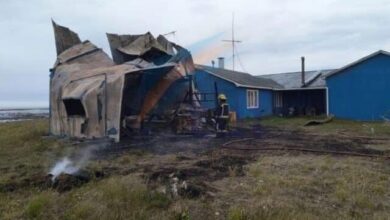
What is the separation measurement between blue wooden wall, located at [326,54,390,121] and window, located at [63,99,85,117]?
16580 millimetres

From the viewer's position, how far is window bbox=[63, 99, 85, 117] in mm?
14685

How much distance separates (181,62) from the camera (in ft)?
52.6

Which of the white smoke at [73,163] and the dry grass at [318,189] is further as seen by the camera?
the white smoke at [73,163]

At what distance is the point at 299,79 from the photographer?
108 ft

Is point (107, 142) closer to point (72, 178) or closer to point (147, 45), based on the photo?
point (147, 45)

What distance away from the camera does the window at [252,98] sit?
27527mm

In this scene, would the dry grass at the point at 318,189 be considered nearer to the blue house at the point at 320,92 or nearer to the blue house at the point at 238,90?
the blue house at the point at 320,92

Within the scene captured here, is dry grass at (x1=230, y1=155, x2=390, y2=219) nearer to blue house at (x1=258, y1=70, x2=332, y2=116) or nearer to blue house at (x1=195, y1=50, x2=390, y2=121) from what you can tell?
blue house at (x1=195, y1=50, x2=390, y2=121)

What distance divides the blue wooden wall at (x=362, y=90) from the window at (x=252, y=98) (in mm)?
4748

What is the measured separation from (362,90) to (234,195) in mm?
21096

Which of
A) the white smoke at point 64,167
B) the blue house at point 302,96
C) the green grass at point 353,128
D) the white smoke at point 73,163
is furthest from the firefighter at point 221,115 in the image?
the blue house at point 302,96

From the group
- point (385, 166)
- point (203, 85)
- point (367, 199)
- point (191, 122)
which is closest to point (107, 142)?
point (191, 122)

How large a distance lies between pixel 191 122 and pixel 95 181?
8909 mm

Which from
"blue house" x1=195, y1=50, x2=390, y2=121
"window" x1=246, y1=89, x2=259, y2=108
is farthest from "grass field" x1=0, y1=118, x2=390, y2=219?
"window" x1=246, y1=89, x2=259, y2=108
